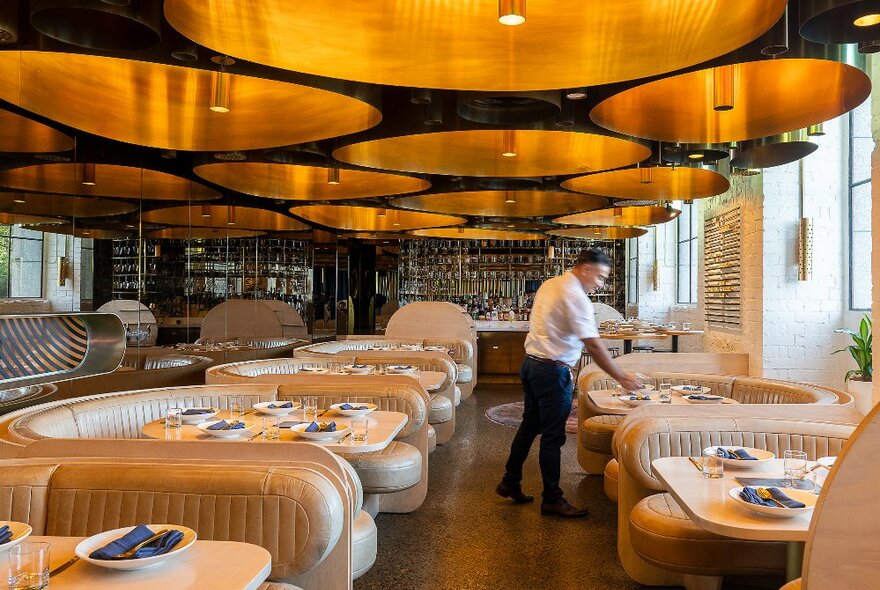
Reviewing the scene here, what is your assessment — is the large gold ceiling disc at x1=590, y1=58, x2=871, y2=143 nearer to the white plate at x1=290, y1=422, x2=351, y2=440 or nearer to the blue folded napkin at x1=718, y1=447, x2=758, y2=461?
the blue folded napkin at x1=718, y1=447, x2=758, y2=461

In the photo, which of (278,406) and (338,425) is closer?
(338,425)

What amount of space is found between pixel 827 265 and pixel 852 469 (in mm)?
7009

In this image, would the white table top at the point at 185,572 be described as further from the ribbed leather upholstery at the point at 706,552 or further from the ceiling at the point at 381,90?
the ceiling at the point at 381,90

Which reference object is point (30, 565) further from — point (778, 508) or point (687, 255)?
point (687, 255)

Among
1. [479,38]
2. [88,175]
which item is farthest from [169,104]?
[479,38]

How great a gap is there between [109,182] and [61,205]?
95 cm

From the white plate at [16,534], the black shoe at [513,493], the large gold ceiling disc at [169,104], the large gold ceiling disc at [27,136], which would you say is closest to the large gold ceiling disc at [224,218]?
the large gold ceiling disc at [169,104]

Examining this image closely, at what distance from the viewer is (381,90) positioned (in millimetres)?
4504

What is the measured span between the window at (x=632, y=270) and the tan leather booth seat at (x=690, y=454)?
11983mm

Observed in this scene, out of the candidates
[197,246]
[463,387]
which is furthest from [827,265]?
[197,246]

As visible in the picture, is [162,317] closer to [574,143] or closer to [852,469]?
[574,143]

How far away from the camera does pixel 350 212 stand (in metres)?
10.3

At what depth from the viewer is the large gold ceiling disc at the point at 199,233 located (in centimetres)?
651

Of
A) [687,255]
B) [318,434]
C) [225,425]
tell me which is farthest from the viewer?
[687,255]
